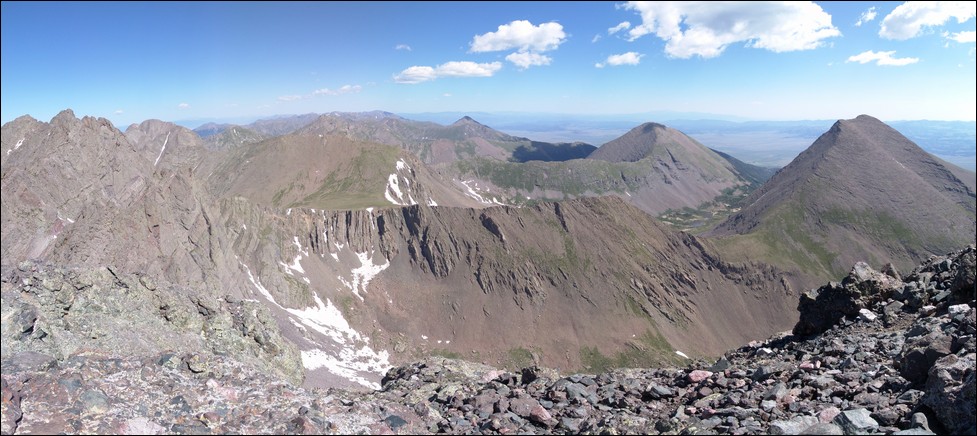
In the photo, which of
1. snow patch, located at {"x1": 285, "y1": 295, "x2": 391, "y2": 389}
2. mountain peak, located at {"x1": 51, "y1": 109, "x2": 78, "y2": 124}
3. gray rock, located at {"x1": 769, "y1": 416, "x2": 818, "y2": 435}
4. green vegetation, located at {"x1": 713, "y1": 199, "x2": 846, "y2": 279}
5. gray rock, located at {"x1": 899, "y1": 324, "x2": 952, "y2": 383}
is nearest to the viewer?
gray rock, located at {"x1": 769, "y1": 416, "x2": 818, "y2": 435}

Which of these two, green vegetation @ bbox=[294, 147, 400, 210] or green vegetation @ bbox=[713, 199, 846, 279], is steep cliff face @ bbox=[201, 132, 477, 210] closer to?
green vegetation @ bbox=[294, 147, 400, 210]

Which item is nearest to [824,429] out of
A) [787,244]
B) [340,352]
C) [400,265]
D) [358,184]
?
[340,352]

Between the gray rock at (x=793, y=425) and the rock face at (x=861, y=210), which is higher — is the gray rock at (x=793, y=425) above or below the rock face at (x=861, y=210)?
above

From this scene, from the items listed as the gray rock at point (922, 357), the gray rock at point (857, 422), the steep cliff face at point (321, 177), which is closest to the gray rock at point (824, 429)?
the gray rock at point (857, 422)

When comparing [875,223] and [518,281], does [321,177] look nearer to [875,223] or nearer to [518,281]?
[518,281]

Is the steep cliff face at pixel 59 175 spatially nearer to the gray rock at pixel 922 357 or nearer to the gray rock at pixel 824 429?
the gray rock at pixel 824 429

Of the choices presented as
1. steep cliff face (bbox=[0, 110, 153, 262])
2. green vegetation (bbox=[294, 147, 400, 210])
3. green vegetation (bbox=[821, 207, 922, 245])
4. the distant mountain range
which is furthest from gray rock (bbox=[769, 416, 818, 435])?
green vegetation (bbox=[821, 207, 922, 245])

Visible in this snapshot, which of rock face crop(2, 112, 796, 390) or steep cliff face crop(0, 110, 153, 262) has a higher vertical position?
steep cliff face crop(0, 110, 153, 262)
